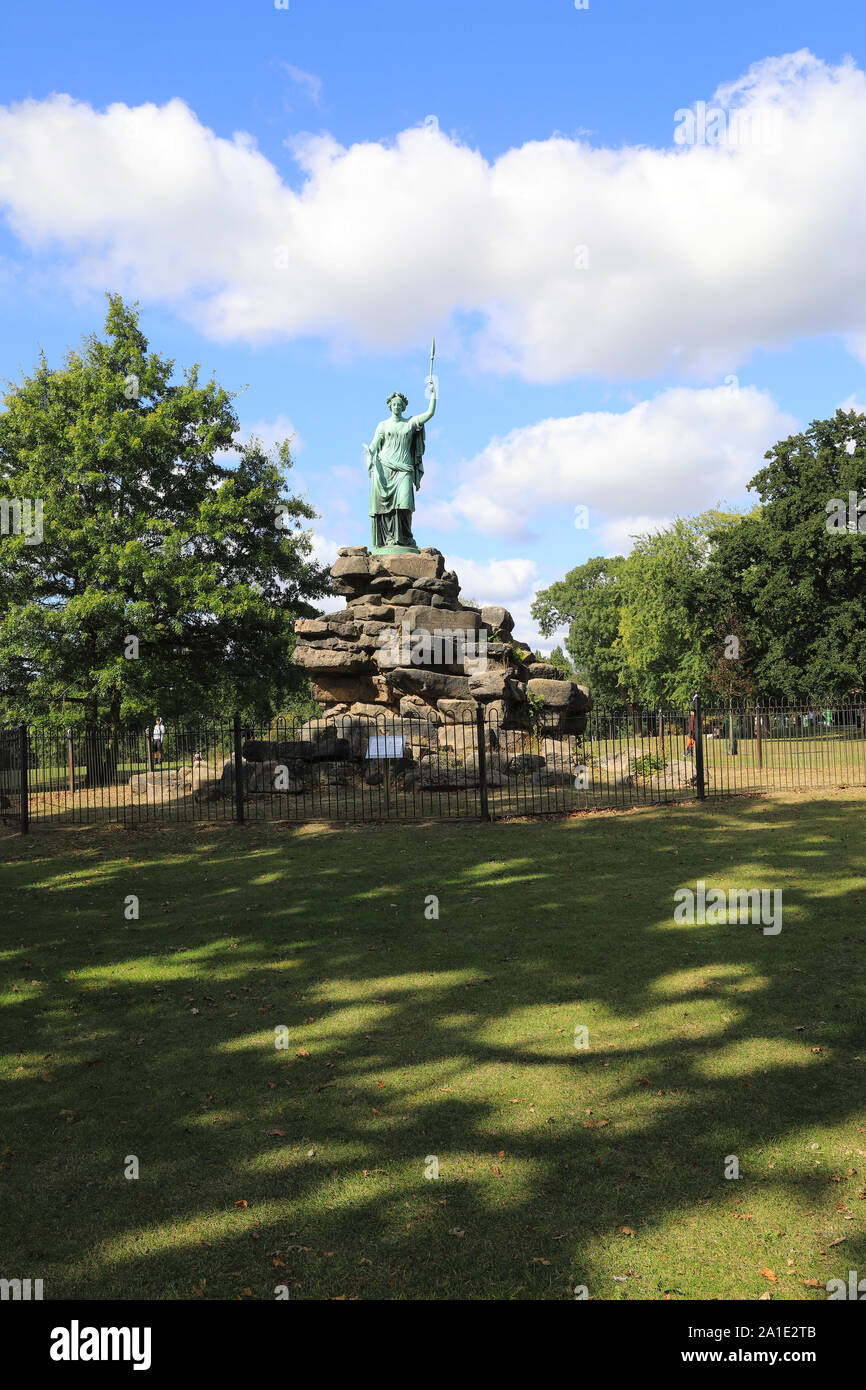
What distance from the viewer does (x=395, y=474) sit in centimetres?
2516

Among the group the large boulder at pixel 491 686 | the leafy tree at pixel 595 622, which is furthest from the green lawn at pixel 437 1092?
the leafy tree at pixel 595 622

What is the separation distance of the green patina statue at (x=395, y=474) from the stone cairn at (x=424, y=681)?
2.89 ft

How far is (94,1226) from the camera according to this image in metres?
4.19

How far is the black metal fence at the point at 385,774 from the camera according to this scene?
17016mm

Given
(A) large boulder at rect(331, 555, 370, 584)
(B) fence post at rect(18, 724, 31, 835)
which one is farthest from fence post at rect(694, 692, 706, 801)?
(B) fence post at rect(18, 724, 31, 835)

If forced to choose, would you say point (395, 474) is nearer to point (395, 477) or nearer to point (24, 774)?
point (395, 477)

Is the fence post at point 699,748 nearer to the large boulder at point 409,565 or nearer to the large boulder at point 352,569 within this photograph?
the large boulder at point 409,565

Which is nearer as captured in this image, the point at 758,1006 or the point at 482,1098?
the point at 482,1098

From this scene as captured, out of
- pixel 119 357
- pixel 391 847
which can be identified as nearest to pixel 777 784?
pixel 391 847

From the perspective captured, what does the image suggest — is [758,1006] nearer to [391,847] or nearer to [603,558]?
[391,847]

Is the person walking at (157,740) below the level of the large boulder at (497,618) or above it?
below

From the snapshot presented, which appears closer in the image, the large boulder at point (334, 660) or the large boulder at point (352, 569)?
the large boulder at point (334, 660)

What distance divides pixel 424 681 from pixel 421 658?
0.75m

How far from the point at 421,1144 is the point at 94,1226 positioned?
1.61 m
